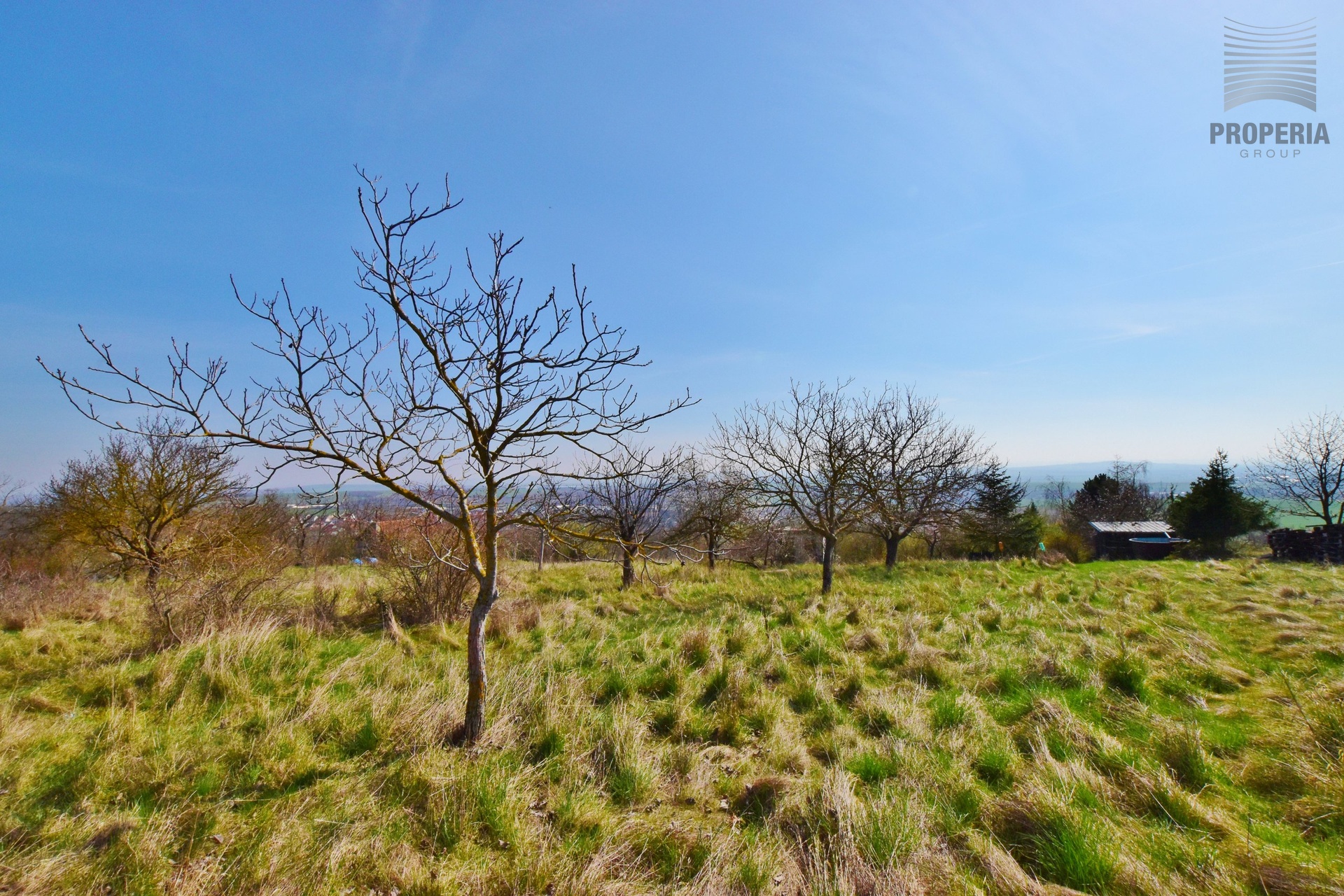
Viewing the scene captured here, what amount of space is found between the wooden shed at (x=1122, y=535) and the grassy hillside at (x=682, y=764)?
25174mm

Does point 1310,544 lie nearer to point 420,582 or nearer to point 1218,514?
point 1218,514

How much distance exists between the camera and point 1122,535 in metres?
27.1

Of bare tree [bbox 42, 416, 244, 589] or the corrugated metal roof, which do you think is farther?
the corrugated metal roof

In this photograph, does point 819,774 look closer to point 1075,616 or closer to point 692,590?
point 1075,616

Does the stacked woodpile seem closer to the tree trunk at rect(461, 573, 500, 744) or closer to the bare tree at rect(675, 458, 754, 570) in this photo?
the bare tree at rect(675, 458, 754, 570)

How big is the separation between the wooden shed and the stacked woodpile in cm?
548

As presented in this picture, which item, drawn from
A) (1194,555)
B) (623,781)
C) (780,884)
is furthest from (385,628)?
(1194,555)

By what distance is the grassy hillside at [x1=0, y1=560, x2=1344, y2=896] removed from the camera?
8.23ft

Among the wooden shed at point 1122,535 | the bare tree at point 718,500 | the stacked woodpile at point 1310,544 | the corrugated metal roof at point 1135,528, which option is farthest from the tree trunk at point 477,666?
the corrugated metal roof at point 1135,528

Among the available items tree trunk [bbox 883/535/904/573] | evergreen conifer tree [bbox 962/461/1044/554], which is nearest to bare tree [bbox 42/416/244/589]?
tree trunk [bbox 883/535/904/573]

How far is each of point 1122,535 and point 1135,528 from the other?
0.83 metres

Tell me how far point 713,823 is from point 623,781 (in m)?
0.66

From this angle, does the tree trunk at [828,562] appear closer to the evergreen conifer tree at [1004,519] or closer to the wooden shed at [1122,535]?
the evergreen conifer tree at [1004,519]

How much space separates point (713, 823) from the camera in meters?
3.05
